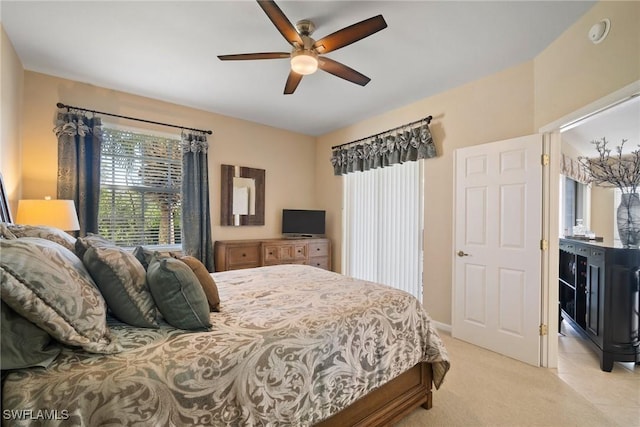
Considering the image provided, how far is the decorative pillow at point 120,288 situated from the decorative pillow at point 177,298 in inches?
2.1

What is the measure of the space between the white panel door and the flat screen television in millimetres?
2235

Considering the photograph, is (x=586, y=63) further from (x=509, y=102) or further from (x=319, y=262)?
(x=319, y=262)

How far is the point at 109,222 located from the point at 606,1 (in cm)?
484

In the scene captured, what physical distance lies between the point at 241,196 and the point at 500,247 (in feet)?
11.1

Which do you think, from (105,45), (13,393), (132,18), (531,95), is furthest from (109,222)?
(531,95)

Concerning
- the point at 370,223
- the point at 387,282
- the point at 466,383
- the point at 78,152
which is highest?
the point at 78,152

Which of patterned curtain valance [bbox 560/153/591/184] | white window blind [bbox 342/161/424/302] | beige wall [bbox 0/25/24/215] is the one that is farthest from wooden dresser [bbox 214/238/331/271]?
patterned curtain valance [bbox 560/153/591/184]

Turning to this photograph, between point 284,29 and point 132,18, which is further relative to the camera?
point 132,18

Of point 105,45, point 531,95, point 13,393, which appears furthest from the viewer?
point 531,95

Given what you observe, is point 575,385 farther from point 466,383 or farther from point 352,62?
point 352,62

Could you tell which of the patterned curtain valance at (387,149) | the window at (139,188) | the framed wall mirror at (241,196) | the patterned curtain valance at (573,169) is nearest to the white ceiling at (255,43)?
the patterned curtain valance at (387,149)

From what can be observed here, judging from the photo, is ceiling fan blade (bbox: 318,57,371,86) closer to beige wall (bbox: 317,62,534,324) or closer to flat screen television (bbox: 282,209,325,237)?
beige wall (bbox: 317,62,534,324)

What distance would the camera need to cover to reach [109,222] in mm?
3277

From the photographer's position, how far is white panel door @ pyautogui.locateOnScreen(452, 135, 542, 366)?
8.33 feet
